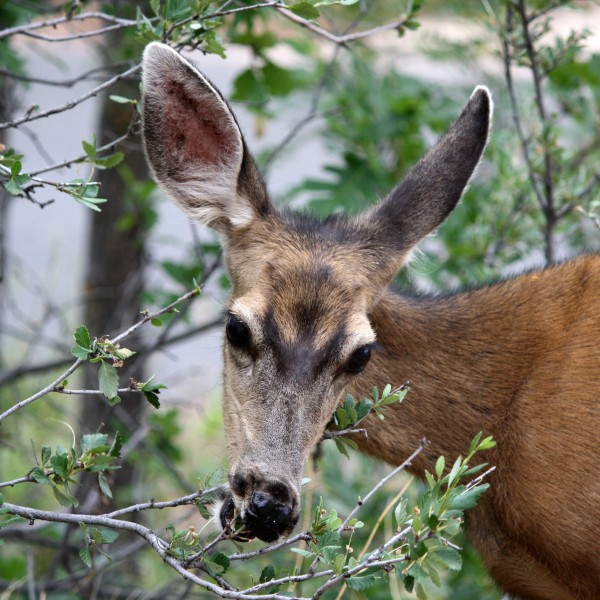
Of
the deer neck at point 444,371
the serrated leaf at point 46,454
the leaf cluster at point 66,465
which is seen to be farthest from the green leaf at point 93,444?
the deer neck at point 444,371

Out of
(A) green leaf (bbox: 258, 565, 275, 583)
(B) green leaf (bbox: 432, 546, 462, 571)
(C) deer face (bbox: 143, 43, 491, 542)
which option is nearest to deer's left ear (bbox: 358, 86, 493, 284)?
(C) deer face (bbox: 143, 43, 491, 542)

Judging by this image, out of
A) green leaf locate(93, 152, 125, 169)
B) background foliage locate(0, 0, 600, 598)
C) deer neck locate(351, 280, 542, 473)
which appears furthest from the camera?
background foliage locate(0, 0, 600, 598)

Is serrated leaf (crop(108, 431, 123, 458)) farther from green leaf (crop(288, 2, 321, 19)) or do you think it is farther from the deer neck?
green leaf (crop(288, 2, 321, 19))

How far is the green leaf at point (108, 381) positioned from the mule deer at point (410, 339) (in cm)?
78

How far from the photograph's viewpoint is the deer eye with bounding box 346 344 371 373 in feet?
14.5

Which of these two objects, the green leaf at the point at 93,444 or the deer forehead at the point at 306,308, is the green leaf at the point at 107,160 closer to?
the deer forehead at the point at 306,308

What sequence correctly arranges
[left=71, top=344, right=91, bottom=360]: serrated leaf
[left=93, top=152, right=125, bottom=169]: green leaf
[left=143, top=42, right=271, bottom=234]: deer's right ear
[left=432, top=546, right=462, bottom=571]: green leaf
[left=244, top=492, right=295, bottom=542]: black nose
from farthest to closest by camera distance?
[left=143, top=42, right=271, bottom=234]: deer's right ear
[left=93, top=152, right=125, bottom=169]: green leaf
[left=244, top=492, right=295, bottom=542]: black nose
[left=71, top=344, right=91, bottom=360]: serrated leaf
[left=432, top=546, right=462, bottom=571]: green leaf

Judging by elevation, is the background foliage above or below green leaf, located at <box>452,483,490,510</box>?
below

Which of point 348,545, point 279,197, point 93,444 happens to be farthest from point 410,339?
point 279,197

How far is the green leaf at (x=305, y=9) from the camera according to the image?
4195 mm

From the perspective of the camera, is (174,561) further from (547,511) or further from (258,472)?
(547,511)

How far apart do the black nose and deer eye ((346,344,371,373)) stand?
0.80m

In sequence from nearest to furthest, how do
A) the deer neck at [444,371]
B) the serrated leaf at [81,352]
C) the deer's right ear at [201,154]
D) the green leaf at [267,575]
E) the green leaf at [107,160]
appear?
1. the serrated leaf at [81,352]
2. the green leaf at [267,575]
3. the green leaf at [107,160]
4. the deer's right ear at [201,154]
5. the deer neck at [444,371]

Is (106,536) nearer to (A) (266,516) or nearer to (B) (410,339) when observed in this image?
(A) (266,516)
